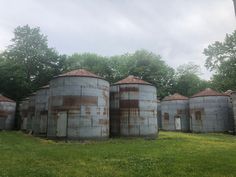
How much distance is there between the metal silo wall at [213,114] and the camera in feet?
117

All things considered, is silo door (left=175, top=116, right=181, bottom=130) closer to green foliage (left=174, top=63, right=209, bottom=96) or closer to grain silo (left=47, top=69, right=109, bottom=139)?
grain silo (left=47, top=69, right=109, bottom=139)

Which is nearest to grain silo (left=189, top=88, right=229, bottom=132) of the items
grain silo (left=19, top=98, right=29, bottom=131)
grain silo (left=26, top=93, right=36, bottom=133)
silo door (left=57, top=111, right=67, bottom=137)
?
silo door (left=57, top=111, right=67, bottom=137)

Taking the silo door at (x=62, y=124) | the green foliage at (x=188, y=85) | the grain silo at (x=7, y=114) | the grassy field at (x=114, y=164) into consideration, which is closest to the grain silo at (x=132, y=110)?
the silo door at (x=62, y=124)

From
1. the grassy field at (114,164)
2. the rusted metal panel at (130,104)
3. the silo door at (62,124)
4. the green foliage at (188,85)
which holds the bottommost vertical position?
the grassy field at (114,164)

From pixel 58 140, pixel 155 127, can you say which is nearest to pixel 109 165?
pixel 58 140

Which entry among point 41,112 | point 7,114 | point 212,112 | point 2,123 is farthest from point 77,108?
point 7,114

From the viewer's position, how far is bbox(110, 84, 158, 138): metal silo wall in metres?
26.8

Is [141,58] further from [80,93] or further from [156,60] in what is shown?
[80,93]

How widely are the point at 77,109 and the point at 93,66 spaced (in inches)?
1716

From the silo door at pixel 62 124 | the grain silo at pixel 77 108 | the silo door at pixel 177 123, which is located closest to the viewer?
the grain silo at pixel 77 108

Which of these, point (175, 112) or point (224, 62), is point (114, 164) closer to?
point (175, 112)

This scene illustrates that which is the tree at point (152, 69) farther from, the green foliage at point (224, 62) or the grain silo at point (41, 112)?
the grain silo at point (41, 112)

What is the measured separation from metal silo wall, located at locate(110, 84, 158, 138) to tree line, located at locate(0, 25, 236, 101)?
3025 centimetres

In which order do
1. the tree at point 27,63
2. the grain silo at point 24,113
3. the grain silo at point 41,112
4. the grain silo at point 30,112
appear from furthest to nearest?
the tree at point 27,63 → the grain silo at point 24,113 → the grain silo at point 30,112 → the grain silo at point 41,112
